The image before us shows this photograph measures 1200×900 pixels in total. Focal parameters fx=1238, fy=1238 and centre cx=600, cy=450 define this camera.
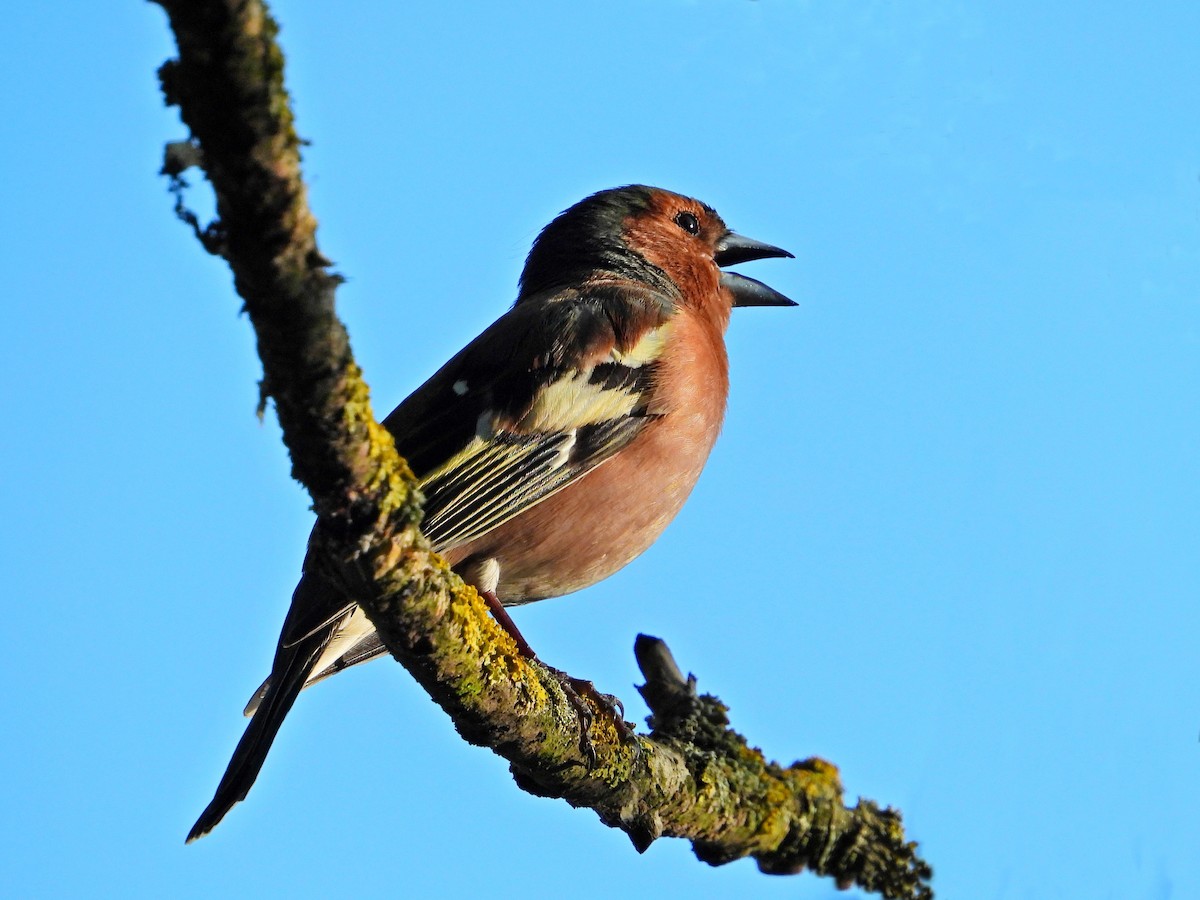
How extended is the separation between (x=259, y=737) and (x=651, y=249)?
3.64 m

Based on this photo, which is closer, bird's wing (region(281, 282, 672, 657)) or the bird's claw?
the bird's claw

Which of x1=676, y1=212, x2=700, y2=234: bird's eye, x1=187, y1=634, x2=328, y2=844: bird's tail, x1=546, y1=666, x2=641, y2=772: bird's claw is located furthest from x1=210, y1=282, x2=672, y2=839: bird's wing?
x1=676, y1=212, x2=700, y2=234: bird's eye

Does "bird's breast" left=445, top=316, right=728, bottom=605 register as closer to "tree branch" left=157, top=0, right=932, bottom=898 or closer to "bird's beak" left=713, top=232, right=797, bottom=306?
"tree branch" left=157, top=0, right=932, bottom=898

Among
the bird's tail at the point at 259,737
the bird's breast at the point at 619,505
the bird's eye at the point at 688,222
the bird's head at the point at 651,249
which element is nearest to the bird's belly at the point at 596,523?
the bird's breast at the point at 619,505

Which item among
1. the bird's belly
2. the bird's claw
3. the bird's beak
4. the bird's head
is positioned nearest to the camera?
the bird's claw

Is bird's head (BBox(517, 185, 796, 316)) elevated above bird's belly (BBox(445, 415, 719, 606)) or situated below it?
above

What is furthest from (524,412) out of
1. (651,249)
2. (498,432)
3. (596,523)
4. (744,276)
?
(744,276)

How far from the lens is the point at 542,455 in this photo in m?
5.16

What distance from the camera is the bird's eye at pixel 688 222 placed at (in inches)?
287

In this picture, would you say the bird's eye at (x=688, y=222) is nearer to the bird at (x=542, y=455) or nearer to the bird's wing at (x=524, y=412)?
the bird at (x=542, y=455)

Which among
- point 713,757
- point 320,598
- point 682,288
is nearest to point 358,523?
point 320,598

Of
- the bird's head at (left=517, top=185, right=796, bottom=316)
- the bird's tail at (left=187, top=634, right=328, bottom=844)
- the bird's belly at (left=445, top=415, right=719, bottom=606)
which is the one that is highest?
the bird's head at (left=517, top=185, right=796, bottom=316)

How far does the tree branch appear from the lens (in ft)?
6.50

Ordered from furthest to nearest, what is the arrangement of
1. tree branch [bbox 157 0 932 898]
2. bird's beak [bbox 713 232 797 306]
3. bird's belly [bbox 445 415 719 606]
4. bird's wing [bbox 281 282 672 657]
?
bird's beak [bbox 713 232 797 306] < bird's belly [bbox 445 415 719 606] < bird's wing [bbox 281 282 672 657] < tree branch [bbox 157 0 932 898]
